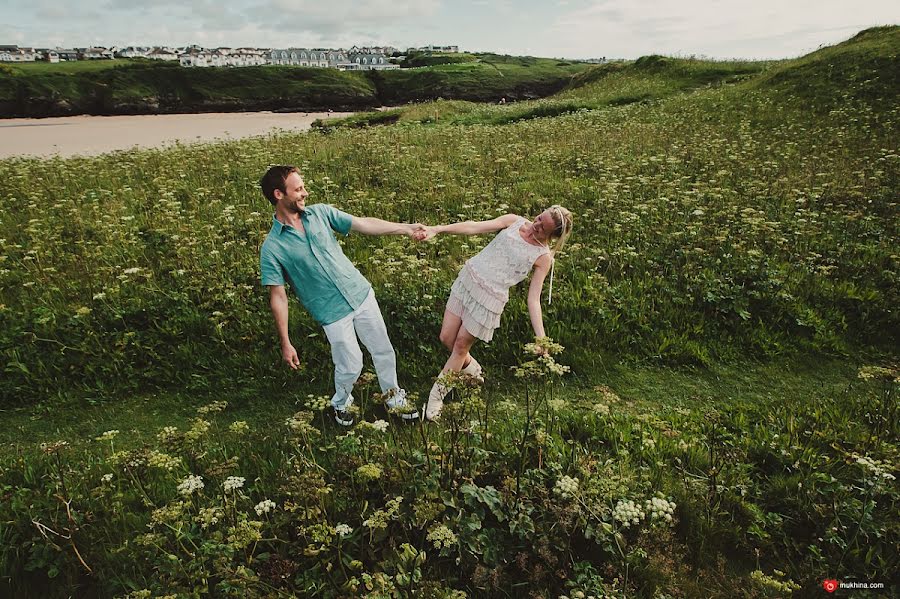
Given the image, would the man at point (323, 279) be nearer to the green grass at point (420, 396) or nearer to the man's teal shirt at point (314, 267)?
the man's teal shirt at point (314, 267)

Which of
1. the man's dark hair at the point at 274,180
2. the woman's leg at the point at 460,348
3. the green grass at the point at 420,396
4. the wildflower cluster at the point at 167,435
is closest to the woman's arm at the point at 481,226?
the woman's leg at the point at 460,348

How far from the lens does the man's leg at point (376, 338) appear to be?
193 inches

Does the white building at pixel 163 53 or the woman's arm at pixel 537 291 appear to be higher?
the white building at pixel 163 53

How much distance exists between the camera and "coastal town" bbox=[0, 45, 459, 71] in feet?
446

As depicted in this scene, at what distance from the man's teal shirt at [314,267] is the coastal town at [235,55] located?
134 meters

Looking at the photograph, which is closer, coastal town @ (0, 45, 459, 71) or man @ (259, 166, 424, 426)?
man @ (259, 166, 424, 426)

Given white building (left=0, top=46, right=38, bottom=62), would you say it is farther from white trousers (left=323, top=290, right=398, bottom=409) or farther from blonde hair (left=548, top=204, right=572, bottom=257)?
blonde hair (left=548, top=204, right=572, bottom=257)

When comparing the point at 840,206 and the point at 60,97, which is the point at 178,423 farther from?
the point at 60,97

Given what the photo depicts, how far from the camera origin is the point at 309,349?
6.16 meters

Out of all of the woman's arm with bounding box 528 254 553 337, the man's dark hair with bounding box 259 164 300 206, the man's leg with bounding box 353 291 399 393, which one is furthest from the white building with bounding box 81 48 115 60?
the woman's arm with bounding box 528 254 553 337

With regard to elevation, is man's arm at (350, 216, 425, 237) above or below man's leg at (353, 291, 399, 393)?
above

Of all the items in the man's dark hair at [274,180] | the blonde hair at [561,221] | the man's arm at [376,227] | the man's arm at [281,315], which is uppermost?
the man's dark hair at [274,180]

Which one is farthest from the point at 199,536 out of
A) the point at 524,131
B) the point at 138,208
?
the point at 524,131

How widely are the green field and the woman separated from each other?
48 cm
